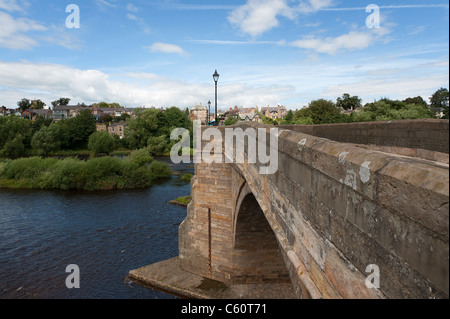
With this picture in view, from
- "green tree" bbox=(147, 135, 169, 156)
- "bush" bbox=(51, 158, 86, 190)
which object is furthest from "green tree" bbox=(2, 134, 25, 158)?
"bush" bbox=(51, 158, 86, 190)

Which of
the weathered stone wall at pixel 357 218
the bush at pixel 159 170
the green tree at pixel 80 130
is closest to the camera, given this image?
the weathered stone wall at pixel 357 218

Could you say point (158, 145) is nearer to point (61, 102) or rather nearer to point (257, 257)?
point (257, 257)

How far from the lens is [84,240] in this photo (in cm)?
2153

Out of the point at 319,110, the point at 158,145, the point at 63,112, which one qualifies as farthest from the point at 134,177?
the point at 63,112

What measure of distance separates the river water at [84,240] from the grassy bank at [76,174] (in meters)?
2.16

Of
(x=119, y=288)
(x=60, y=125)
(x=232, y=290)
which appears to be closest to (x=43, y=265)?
(x=119, y=288)

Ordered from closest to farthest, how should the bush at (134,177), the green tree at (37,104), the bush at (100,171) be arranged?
the bush at (100,171), the bush at (134,177), the green tree at (37,104)

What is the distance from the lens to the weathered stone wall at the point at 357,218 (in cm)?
197

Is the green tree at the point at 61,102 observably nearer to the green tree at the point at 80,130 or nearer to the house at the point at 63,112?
the house at the point at 63,112

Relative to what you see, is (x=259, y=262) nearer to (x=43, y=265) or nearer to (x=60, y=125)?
(x=43, y=265)

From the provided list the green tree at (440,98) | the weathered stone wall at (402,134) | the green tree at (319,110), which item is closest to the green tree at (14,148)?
the green tree at (319,110)

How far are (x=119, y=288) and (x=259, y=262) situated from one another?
22.3ft

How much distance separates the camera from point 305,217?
4188mm

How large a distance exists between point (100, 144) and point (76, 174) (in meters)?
30.6
